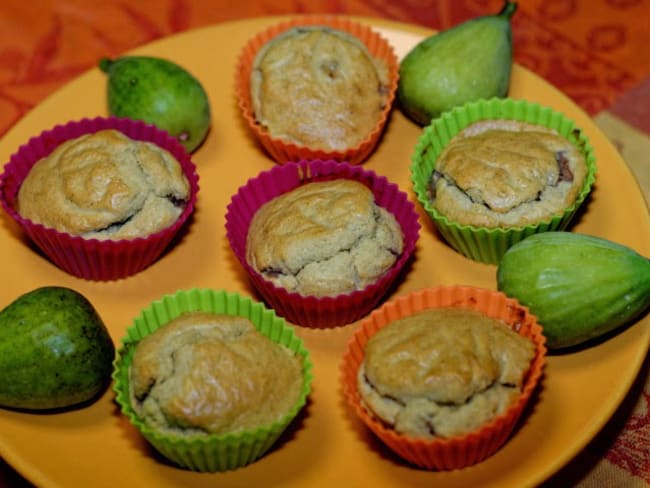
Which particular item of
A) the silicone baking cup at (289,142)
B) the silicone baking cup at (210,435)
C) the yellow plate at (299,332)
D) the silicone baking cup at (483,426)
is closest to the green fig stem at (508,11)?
the yellow plate at (299,332)

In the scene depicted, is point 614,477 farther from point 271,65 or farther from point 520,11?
point 520,11

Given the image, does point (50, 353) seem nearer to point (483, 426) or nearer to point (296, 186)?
point (296, 186)

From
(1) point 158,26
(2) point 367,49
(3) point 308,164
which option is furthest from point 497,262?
(1) point 158,26

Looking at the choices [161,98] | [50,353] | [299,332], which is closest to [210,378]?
[50,353]

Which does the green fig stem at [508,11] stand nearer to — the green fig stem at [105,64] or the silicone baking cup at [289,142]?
the silicone baking cup at [289,142]

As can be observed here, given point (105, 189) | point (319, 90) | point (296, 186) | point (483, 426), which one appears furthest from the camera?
point (319, 90)

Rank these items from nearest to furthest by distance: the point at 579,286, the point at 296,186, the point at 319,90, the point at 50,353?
the point at 50,353 < the point at 579,286 < the point at 296,186 < the point at 319,90
